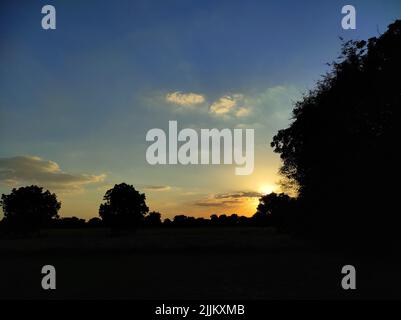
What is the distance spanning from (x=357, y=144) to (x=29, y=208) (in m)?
102

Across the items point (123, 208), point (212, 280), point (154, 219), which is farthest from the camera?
point (154, 219)

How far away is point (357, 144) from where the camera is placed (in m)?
31.7

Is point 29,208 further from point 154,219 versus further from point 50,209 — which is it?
point 154,219

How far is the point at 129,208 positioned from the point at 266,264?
85.3 metres

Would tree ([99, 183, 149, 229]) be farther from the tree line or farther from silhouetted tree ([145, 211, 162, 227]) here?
silhouetted tree ([145, 211, 162, 227])

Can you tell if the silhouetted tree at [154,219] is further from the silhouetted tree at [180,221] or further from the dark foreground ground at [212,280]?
the dark foreground ground at [212,280]

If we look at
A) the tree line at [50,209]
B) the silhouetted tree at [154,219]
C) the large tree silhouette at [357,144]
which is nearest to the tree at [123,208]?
the tree line at [50,209]

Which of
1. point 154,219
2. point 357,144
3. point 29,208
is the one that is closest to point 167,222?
point 154,219

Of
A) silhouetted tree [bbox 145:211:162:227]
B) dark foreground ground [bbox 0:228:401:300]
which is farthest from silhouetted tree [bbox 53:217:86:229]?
dark foreground ground [bbox 0:228:401:300]

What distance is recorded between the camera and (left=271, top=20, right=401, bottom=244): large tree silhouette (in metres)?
29.6

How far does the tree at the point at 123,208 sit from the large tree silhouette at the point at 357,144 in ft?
258

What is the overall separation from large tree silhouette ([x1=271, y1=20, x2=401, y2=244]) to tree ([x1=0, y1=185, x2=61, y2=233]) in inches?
3523
